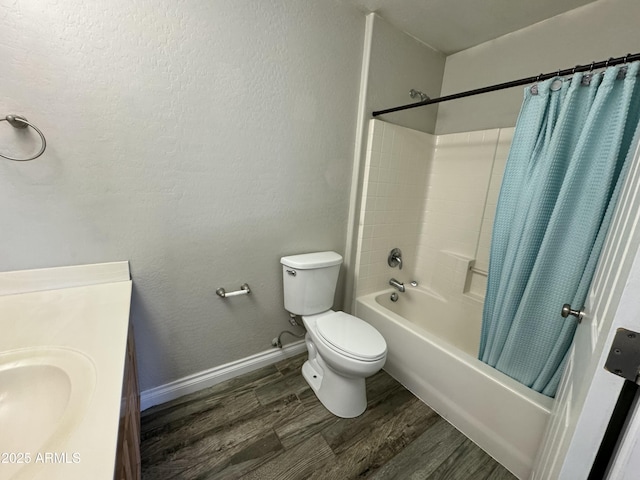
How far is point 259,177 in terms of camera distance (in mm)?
1361

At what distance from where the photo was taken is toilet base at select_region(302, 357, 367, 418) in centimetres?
134

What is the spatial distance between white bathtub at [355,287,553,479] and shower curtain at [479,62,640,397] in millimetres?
132

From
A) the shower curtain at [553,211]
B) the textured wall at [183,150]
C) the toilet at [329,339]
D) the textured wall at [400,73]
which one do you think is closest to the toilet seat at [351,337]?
the toilet at [329,339]

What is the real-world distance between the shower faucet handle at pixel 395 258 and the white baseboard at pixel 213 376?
2.88 feet

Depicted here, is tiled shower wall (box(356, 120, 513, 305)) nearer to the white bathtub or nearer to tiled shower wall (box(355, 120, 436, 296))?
tiled shower wall (box(355, 120, 436, 296))

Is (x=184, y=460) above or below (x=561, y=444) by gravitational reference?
below

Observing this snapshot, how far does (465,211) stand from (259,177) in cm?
145

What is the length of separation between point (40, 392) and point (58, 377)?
5cm

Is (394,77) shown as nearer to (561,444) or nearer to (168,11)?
(168,11)

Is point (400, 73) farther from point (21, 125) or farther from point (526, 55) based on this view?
point (21, 125)

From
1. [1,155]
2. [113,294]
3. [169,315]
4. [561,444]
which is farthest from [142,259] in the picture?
[561,444]

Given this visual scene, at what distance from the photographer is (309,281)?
1493 millimetres

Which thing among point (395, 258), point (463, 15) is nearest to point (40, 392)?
point (395, 258)

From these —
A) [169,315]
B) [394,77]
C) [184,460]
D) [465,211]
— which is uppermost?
[394,77]
